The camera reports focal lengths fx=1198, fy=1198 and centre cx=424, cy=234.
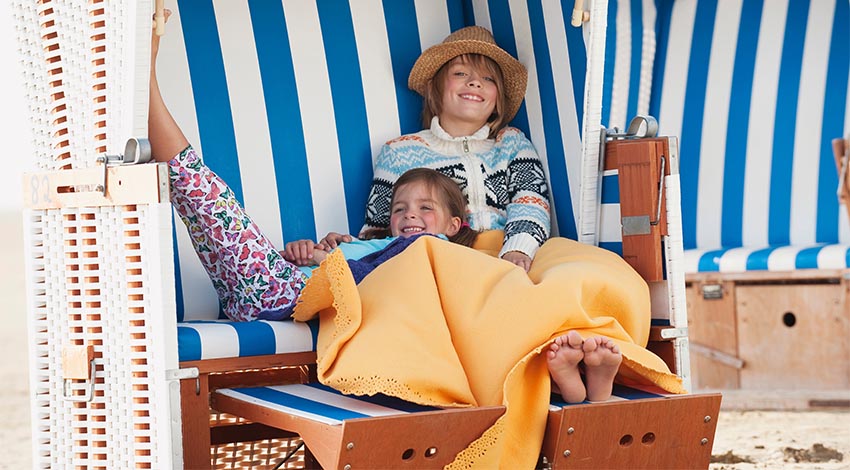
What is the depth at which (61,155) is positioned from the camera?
10.2 ft

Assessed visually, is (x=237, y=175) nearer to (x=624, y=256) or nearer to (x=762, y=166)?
(x=624, y=256)

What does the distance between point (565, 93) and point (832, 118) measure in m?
2.41

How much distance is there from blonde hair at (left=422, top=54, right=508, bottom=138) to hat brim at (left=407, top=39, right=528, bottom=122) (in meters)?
0.01

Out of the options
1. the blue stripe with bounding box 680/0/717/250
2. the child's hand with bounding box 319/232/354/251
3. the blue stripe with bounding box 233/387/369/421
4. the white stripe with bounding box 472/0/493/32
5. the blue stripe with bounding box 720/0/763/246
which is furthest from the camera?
the blue stripe with bounding box 680/0/717/250

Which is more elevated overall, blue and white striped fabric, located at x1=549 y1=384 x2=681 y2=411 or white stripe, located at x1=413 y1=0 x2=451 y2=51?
white stripe, located at x1=413 y1=0 x2=451 y2=51

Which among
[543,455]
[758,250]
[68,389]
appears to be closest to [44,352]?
[68,389]

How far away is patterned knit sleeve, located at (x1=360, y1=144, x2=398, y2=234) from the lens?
389cm

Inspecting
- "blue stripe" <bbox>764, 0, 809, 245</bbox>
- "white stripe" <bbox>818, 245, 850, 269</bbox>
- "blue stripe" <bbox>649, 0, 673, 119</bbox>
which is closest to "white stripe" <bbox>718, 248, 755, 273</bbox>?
"white stripe" <bbox>818, 245, 850, 269</bbox>

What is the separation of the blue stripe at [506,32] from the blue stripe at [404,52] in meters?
0.28

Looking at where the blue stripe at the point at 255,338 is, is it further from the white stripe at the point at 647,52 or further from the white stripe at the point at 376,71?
the white stripe at the point at 647,52

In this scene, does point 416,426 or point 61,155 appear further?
point 61,155

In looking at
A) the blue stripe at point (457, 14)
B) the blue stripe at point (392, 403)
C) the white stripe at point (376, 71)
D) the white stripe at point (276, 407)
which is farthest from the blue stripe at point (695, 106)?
the white stripe at point (276, 407)

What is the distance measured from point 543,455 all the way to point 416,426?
1.29 feet

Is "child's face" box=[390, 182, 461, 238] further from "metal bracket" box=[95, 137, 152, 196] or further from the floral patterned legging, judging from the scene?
"metal bracket" box=[95, 137, 152, 196]
